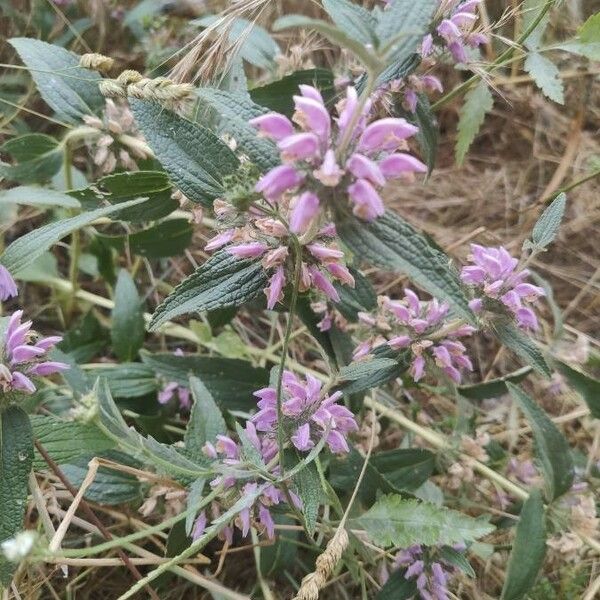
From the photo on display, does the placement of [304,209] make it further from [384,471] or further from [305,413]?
[384,471]

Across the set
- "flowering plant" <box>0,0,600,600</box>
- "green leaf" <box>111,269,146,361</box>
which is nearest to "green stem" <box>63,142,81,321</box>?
"flowering plant" <box>0,0,600,600</box>

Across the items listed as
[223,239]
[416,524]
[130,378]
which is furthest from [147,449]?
[130,378]

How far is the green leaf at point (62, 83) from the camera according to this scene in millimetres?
1301

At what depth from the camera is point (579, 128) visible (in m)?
2.17

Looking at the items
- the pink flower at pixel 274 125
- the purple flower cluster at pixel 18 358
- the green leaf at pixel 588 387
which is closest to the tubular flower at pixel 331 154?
the pink flower at pixel 274 125

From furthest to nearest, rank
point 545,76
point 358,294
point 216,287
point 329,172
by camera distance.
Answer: point 545,76 < point 358,294 < point 216,287 < point 329,172

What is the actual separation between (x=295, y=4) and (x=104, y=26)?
1.89 feet

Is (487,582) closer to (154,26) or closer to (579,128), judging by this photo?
(579,128)

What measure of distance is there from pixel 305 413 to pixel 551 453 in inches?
20.6

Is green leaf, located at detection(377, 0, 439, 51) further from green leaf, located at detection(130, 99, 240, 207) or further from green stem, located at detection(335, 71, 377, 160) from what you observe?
green leaf, located at detection(130, 99, 240, 207)

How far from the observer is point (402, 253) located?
77 centimetres

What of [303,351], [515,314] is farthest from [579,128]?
[515,314]

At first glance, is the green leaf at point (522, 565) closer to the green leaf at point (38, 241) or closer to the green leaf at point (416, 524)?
the green leaf at point (416, 524)

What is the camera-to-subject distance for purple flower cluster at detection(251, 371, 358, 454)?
100 cm
